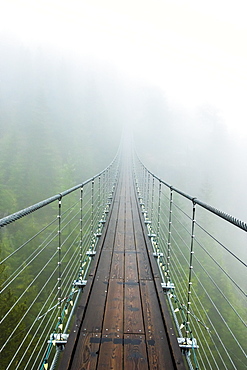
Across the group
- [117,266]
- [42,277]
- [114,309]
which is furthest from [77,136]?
[114,309]

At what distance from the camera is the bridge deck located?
146cm

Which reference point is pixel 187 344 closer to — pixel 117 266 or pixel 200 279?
pixel 117 266

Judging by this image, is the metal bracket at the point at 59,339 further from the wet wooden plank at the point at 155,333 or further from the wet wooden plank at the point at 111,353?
the wet wooden plank at the point at 155,333

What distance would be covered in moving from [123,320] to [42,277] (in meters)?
10.0

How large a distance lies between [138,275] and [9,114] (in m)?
36.2

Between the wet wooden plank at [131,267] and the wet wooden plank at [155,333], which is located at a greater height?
the wet wooden plank at [131,267]

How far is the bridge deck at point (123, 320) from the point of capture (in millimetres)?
1461

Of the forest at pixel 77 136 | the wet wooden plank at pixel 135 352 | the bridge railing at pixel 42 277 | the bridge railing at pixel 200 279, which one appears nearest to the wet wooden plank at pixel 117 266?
the bridge railing at pixel 42 277

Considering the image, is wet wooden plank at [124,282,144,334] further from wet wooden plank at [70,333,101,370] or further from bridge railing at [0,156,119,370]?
bridge railing at [0,156,119,370]

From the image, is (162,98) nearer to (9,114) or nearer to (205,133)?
(205,133)

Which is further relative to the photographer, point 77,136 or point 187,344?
point 77,136

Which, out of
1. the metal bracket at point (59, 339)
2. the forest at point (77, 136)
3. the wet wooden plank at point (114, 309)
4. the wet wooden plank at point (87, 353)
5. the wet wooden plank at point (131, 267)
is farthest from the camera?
the forest at point (77, 136)

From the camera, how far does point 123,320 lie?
1823 mm

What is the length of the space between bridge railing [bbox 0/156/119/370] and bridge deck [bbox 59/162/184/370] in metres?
0.14
